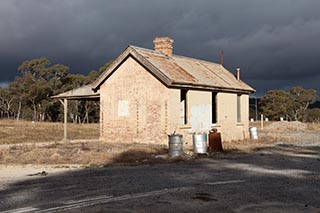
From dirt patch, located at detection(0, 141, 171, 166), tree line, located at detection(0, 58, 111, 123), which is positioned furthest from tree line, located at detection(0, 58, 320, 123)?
dirt patch, located at detection(0, 141, 171, 166)

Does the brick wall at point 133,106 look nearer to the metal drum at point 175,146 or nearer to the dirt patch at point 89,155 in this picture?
the dirt patch at point 89,155

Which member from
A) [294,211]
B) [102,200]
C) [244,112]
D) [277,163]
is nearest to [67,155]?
[277,163]

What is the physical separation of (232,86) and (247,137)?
3835mm

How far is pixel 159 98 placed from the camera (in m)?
19.3

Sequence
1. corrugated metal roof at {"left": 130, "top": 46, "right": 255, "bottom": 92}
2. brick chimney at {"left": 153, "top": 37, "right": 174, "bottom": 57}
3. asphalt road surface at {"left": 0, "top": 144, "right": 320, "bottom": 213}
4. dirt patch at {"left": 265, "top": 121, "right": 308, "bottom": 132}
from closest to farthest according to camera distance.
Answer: asphalt road surface at {"left": 0, "top": 144, "right": 320, "bottom": 213} → corrugated metal roof at {"left": 130, "top": 46, "right": 255, "bottom": 92} → brick chimney at {"left": 153, "top": 37, "right": 174, "bottom": 57} → dirt patch at {"left": 265, "top": 121, "right": 308, "bottom": 132}

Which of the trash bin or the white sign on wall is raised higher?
the white sign on wall

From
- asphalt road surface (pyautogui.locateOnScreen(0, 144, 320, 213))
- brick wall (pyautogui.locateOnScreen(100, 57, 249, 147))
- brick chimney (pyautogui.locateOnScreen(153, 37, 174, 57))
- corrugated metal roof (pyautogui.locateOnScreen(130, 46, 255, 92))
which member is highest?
brick chimney (pyautogui.locateOnScreen(153, 37, 174, 57))

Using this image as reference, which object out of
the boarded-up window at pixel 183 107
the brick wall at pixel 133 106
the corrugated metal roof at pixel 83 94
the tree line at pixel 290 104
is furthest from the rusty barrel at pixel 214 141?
the tree line at pixel 290 104

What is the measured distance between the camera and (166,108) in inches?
749

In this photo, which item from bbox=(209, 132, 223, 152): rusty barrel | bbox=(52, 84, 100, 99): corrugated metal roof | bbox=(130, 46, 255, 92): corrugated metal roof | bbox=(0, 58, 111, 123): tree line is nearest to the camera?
bbox=(209, 132, 223, 152): rusty barrel

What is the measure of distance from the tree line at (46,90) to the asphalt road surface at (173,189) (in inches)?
2226

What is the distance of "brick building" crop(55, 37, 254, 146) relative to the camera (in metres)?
19.3

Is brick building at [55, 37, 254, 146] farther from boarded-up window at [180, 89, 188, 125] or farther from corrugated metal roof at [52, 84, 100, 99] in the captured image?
corrugated metal roof at [52, 84, 100, 99]

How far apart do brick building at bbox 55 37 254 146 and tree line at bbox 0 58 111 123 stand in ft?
150
